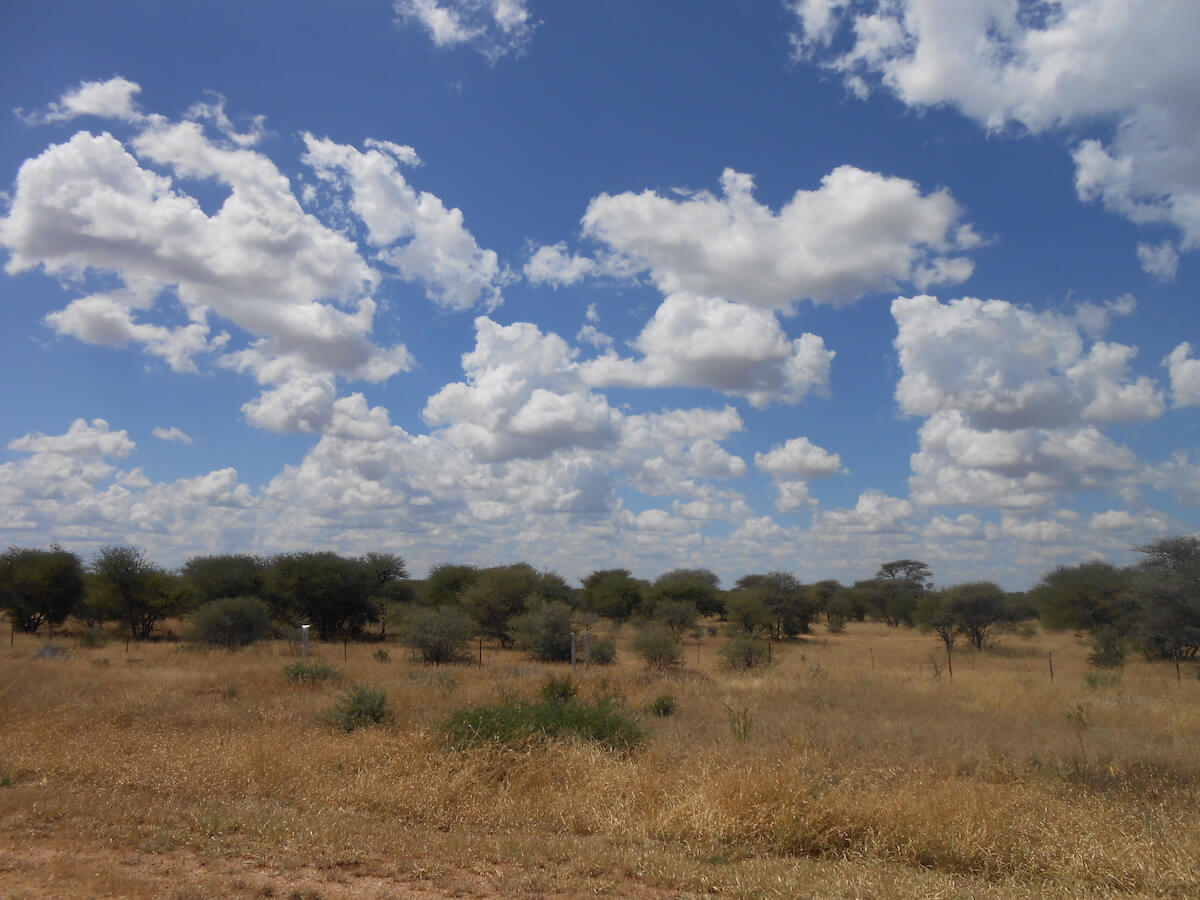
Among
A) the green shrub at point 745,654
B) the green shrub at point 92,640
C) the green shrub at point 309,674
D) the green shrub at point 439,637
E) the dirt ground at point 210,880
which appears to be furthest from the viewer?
the green shrub at point 92,640

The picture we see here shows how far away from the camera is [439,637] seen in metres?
29.5

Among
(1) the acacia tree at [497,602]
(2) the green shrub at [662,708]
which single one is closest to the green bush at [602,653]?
(1) the acacia tree at [497,602]

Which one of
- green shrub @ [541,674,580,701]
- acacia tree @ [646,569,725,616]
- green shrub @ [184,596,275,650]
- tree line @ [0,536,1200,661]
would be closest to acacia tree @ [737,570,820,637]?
tree line @ [0,536,1200,661]

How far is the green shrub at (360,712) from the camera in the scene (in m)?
13.8

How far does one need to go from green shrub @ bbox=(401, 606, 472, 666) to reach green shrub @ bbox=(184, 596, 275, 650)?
8050 mm

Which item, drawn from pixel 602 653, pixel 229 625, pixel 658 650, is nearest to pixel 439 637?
pixel 602 653

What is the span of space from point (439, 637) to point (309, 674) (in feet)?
31.0

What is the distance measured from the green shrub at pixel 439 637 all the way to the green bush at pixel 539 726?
56.1ft

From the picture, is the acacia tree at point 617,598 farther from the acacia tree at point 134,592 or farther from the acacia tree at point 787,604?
the acacia tree at point 134,592

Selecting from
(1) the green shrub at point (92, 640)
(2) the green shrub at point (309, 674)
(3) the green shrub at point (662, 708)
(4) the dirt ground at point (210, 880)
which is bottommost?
(1) the green shrub at point (92, 640)

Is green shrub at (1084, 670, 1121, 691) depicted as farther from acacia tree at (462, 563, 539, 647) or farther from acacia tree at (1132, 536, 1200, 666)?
acacia tree at (462, 563, 539, 647)

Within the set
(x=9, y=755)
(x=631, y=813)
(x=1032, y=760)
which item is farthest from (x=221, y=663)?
(x=1032, y=760)

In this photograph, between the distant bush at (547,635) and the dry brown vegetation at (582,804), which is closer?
the dry brown vegetation at (582,804)

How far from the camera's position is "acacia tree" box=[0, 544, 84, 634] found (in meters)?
41.8
